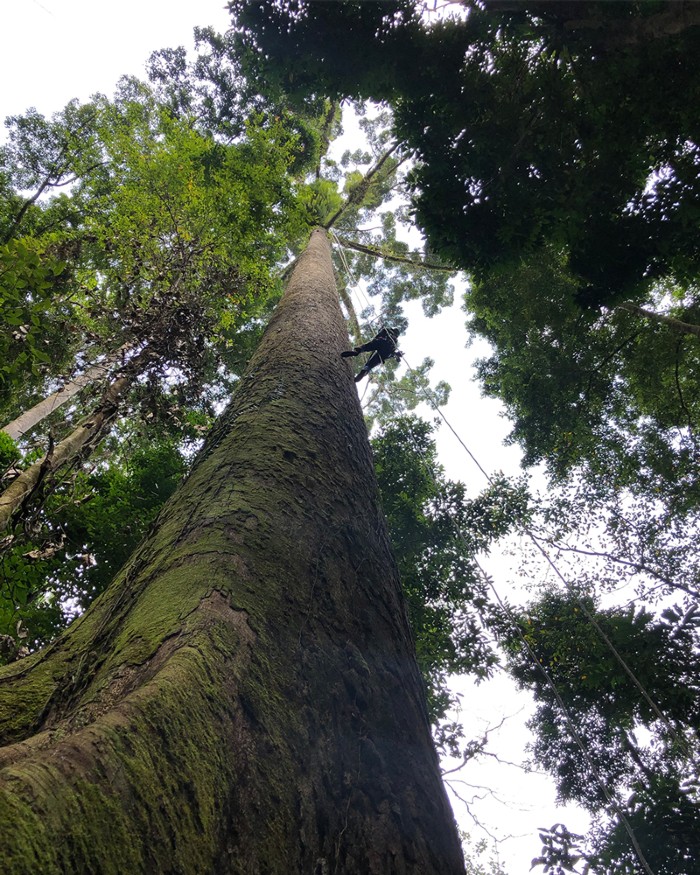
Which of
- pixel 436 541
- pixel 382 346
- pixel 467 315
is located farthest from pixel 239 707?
pixel 467 315

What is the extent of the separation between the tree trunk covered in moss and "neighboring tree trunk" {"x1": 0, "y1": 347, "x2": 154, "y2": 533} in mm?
1315

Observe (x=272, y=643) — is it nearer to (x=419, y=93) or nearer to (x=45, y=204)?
(x=419, y=93)

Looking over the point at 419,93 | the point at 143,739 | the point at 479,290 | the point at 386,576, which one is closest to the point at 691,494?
the point at 479,290

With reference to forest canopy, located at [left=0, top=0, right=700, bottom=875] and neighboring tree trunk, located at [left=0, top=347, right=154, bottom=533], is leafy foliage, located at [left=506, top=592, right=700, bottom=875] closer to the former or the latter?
forest canopy, located at [left=0, top=0, right=700, bottom=875]

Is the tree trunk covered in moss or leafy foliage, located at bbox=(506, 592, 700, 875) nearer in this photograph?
the tree trunk covered in moss

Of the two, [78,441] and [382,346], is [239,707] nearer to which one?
[78,441]

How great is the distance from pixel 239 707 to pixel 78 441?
346cm

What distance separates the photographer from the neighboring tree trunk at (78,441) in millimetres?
2877

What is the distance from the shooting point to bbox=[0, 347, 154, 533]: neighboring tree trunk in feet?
9.44

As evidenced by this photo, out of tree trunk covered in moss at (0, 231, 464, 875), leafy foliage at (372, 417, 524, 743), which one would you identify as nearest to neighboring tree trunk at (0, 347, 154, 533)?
tree trunk covered in moss at (0, 231, 464, 875)

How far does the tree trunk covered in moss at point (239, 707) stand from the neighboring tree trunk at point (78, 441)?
1315 millimetres

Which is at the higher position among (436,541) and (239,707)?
(436,541)

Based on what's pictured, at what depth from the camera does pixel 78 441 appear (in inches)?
155

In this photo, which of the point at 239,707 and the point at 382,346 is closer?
the point at 239,707
